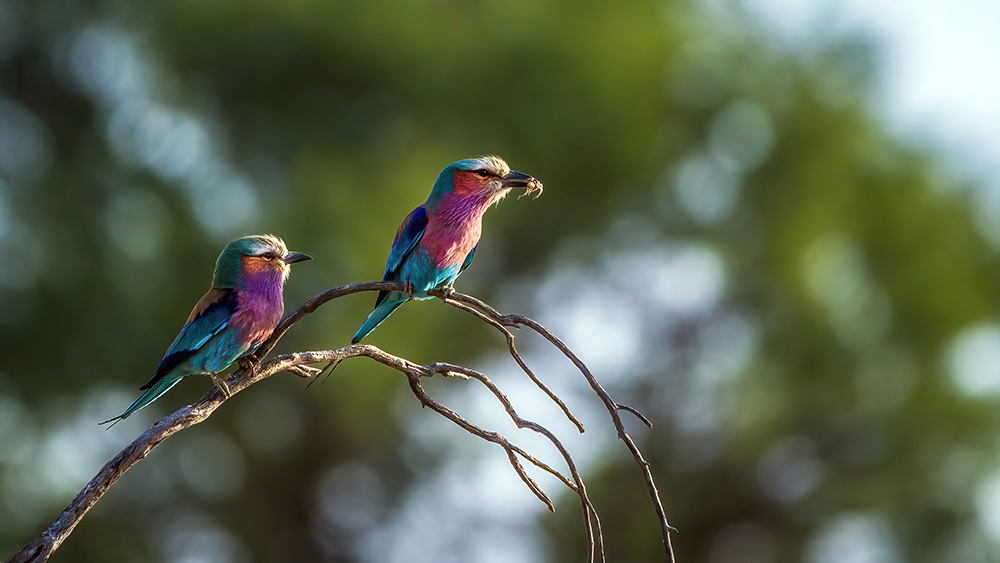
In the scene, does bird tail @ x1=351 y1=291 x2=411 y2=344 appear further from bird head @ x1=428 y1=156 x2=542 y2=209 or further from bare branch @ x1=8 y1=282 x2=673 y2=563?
bare branch @ x1=8 y1=282 x2=673 y2=563

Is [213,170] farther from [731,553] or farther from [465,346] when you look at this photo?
[731,553]

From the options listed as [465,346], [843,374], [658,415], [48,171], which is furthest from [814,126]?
[48,171]

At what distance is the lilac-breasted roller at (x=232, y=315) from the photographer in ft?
7.79

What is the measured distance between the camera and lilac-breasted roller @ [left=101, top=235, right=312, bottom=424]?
2.37 meters

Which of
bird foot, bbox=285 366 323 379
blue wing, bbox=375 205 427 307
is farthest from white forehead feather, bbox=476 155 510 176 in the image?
bird foot, bbox=285 366 323 379

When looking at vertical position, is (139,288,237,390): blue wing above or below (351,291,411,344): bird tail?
below

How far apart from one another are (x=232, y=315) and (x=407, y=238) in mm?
594

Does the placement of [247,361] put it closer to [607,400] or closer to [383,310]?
[383,310]

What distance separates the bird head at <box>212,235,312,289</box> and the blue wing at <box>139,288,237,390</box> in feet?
0.11

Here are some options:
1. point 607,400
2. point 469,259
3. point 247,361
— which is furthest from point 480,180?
point 607,400

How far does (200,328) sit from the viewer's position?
2395 mm

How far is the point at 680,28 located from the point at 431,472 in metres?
5.06

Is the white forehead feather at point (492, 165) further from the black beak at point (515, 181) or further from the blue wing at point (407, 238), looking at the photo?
the blue wing at point (407, 238)

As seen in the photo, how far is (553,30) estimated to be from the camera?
31.2ft
